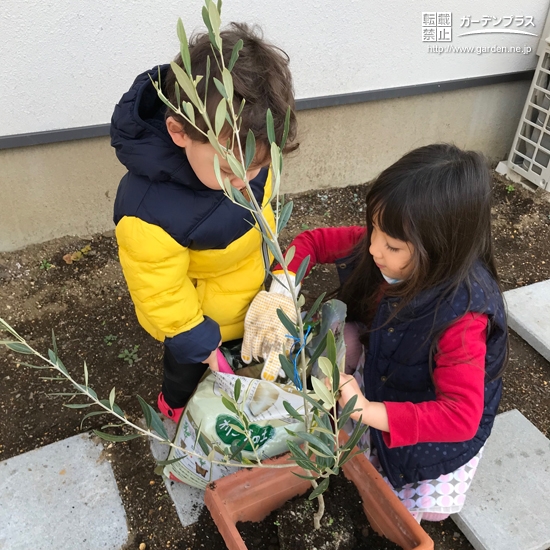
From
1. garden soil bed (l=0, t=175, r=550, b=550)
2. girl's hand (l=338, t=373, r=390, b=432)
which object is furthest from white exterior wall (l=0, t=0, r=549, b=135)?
girl's hand (l=338, t=373, r=390, b=432)

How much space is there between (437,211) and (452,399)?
50cm

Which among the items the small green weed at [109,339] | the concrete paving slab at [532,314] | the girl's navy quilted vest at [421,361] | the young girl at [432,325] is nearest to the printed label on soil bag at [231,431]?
the young girl at [432,325]

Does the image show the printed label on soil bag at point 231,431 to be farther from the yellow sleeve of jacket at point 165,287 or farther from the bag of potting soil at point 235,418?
the yellow sleeve of jacket at point 165,287

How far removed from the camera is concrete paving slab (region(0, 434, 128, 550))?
1.71 meters

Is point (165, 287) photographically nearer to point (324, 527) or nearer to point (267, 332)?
point (267, 332)

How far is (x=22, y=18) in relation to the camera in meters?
2.21

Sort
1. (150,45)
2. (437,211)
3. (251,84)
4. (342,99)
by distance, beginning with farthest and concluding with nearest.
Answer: (342,99) → (150,45) → (437,211) → (251,84)

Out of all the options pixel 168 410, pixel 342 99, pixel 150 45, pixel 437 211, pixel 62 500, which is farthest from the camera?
pixel 342 99

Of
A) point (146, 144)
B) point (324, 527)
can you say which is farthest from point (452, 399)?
point (146, 144)

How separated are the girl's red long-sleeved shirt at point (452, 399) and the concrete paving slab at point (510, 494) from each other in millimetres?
542

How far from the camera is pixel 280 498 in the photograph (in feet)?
5.08

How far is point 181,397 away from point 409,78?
2336 millimetres

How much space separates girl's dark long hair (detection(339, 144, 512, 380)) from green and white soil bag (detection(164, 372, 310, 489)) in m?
0.47

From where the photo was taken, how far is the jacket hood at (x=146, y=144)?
1.36 m
